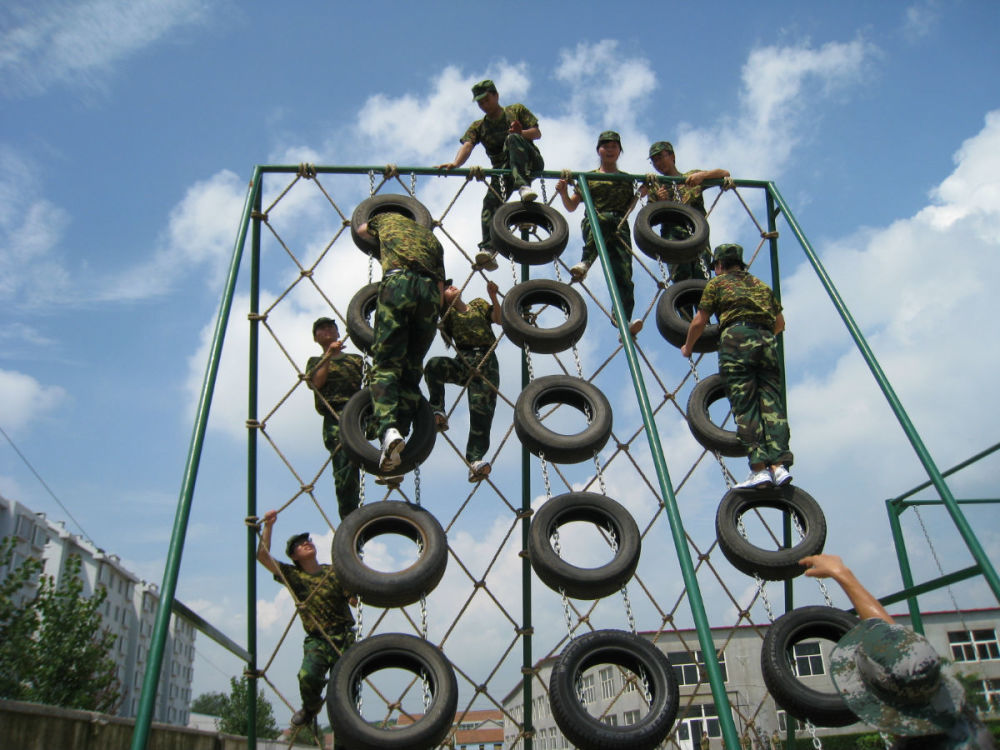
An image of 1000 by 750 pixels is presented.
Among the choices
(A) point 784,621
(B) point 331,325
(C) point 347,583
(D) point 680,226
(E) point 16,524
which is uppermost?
(E) point 16,524

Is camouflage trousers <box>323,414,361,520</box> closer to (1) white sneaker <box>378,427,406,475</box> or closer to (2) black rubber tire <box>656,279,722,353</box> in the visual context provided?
(1) white sneaker <box>378,427,406,475</box>

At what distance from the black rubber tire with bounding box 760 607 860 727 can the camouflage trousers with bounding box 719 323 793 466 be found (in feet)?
2.85

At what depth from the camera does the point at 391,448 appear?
3711mm

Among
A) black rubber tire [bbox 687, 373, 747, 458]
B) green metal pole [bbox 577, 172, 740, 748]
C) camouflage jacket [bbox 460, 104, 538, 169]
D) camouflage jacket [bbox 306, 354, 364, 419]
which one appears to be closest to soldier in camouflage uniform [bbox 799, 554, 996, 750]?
green metal pole [bbox 577, 172, 740, 748]

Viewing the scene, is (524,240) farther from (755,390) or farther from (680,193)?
(755,390)

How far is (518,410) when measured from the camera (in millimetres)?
4375

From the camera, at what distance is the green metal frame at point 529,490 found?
281 centimetres

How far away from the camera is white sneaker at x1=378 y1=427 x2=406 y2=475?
12.1 feet

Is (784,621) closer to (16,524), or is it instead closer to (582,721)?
(582,721)

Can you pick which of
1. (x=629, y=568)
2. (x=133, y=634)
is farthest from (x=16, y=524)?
(x=629, y=568)

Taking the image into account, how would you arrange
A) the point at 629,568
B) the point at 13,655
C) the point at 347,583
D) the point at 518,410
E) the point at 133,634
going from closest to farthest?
the point at 347,583, the point at 629,568, the point at 518,410, the point at 13,655, the point at 133,634

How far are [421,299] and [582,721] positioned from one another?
230cm

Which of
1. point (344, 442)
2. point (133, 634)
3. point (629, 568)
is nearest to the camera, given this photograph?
point (629, 568)

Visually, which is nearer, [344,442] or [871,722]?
[871,722]
